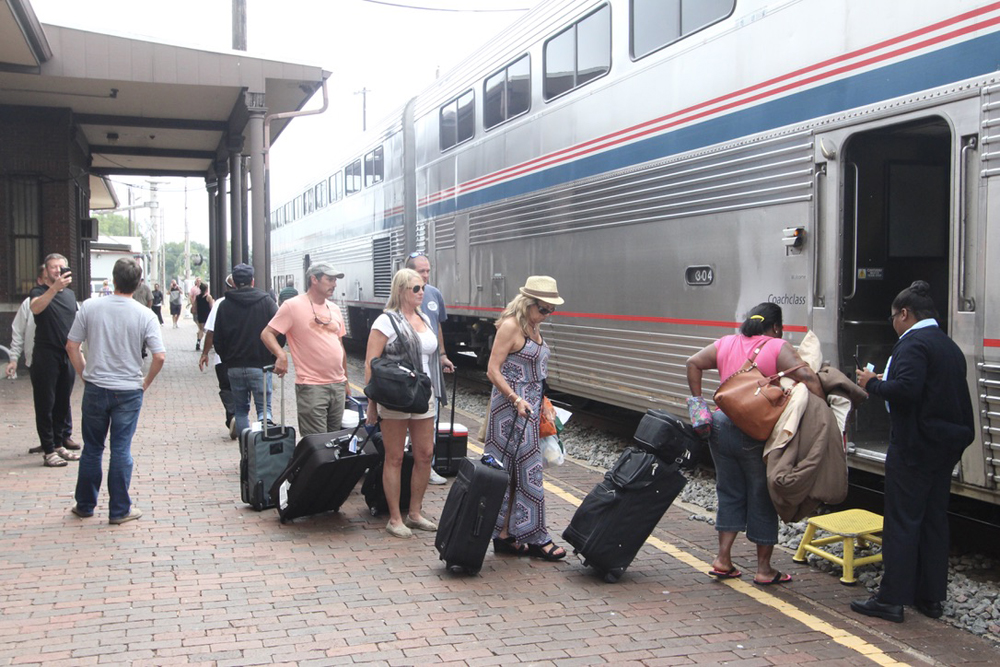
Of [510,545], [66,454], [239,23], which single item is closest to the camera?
[510,545]

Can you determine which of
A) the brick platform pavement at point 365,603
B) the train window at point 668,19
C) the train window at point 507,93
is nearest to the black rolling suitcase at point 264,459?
the brick platform pavement at point 365,603

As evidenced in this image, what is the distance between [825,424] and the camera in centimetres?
493

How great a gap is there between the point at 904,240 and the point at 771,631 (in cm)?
309

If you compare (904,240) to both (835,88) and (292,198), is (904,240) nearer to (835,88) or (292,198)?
(835,88)

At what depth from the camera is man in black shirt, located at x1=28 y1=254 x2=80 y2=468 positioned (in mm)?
8391

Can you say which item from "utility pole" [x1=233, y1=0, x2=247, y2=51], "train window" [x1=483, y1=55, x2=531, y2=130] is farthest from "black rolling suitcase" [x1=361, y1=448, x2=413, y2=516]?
"utility pole" [x1=233, y1=0, x2=247, y2=51]

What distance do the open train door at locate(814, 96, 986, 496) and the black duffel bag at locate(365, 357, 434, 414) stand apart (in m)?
2.56

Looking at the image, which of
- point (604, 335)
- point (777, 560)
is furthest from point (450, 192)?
point (777, 560)

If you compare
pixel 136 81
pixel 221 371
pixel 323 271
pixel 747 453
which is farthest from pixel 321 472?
pixel 136 81

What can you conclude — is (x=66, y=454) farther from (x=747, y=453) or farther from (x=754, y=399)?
(x=754, y=399)

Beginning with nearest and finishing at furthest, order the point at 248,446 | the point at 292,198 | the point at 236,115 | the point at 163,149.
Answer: the point at 248,446, the point at 236,115, the point at 163,149, the point at 292,198

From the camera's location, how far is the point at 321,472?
630 centimetres

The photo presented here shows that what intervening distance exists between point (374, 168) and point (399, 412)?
487 inches

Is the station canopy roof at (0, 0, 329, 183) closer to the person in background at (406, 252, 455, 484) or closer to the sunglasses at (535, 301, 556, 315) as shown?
the person in background at (406, 252, 455, 484)
